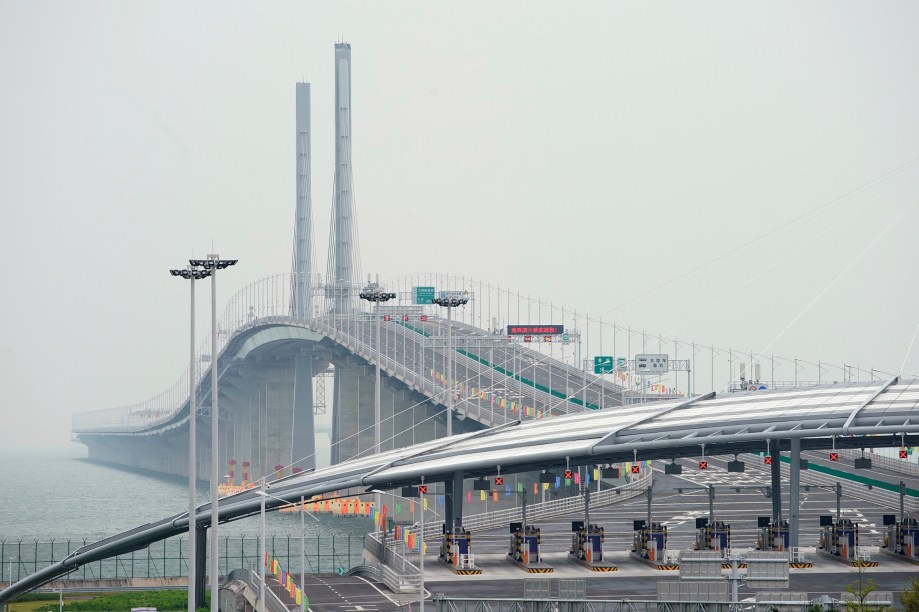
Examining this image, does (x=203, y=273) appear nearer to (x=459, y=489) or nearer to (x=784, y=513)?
(x=459, y=489)

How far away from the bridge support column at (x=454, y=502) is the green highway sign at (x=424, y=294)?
94228 mm

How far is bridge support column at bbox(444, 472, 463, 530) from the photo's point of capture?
244 ft

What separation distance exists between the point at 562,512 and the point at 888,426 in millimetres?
37076

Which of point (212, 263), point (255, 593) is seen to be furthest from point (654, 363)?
point (212, 263)

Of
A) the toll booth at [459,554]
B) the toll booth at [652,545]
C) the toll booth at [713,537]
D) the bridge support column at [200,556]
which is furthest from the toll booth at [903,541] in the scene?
the bridge support column at [200,556]

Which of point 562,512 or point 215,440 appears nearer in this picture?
point 215,440

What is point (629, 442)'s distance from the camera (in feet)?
231

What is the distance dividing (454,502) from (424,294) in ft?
335

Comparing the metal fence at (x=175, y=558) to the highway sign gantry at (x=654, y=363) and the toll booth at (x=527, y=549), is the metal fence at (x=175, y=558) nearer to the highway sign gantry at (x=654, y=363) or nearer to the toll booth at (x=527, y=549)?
the toll booth at (x=527, y=549)

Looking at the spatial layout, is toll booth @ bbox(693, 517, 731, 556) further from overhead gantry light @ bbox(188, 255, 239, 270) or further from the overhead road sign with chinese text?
the overhead road sign with chinese text

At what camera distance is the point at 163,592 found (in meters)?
86.2

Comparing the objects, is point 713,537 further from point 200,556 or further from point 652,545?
point 200,556

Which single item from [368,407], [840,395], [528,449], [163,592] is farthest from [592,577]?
[368,407]

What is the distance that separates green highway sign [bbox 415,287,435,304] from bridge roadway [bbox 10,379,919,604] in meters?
86.8
